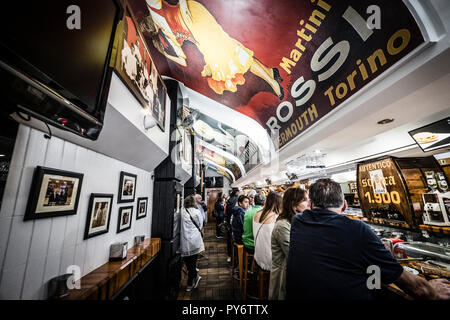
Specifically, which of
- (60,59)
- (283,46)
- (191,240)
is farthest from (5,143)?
(283,46)

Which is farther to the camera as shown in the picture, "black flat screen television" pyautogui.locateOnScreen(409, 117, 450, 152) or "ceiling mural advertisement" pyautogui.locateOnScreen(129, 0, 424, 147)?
"black flat screen television" pyautogui.locateOnScreen(409, 117, 450, 152)

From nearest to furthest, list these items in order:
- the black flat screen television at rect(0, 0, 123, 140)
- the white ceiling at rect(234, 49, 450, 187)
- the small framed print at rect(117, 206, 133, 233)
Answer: the black flat screen television at rect(0, 0, 123, 140) → the white ceiling at rect(234, 49, 450, 187) → the small framed print at rect(117, 206, 133, 233)

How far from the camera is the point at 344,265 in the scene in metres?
1.11

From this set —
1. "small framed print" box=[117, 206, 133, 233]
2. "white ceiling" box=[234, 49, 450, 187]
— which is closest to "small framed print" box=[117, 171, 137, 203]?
"small framed print" box=[117, 206, 133, 233]

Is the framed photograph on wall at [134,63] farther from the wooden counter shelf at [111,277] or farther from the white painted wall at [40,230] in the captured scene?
the wooden counter shelf at [111,277]

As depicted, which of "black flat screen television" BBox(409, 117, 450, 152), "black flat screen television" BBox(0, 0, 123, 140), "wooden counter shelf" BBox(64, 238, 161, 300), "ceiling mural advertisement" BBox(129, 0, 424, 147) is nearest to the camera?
"black flat screen television" BBox(0, 0, 123, 140)

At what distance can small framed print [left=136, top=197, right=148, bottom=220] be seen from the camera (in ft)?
8.34

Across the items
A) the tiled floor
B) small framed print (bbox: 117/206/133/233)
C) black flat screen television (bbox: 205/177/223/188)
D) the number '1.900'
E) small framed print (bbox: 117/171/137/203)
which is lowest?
the tiled floor

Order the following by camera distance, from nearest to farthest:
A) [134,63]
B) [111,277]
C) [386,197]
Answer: [111,277], [134,63], [386,197]

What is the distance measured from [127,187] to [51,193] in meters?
1.05

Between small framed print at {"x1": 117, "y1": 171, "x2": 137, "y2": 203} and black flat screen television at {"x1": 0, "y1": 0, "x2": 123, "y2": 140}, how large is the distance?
3.44ft

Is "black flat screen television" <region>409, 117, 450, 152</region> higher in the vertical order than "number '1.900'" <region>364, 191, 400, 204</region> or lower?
higher

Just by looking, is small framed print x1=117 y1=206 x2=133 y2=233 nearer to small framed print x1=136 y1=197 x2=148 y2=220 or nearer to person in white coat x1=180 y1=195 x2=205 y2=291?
small framed print x1=136 y1=197 x2=148 y2=220

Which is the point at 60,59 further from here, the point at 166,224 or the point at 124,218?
the point at 166,224
